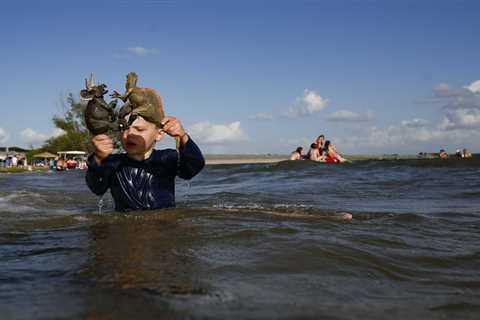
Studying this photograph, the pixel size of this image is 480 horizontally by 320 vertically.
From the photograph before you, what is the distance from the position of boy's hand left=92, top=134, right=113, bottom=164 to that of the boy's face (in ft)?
0.75

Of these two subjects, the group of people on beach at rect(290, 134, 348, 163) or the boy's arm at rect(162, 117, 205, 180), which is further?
the group of people on beach at rect(290, 134, 348, 163)

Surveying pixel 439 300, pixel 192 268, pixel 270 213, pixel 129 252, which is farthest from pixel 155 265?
pixel 270 213

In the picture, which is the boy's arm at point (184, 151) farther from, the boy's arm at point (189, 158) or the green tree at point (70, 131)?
the green tree at point (70, 131)

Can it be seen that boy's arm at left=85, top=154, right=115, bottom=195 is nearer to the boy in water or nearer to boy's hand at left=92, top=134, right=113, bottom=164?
the boy in water

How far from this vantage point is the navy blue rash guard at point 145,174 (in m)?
4.21

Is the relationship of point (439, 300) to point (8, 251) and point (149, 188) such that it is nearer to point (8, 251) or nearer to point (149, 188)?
point (8, 251)

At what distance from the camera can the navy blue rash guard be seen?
421 centimetres

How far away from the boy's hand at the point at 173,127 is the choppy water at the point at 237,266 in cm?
71

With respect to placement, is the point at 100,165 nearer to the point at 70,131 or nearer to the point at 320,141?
the point at 320,141

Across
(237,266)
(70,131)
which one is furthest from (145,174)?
(70,131)

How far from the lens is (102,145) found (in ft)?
12.8

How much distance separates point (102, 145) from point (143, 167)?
0.49 m

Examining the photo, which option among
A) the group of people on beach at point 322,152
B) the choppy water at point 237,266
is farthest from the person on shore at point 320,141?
the choppy water at point 237,266

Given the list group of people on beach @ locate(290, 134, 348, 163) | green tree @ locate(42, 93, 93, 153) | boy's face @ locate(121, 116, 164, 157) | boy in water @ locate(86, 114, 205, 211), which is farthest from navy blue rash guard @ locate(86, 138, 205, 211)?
green tree @ locate(42, 93, 93, 153)
